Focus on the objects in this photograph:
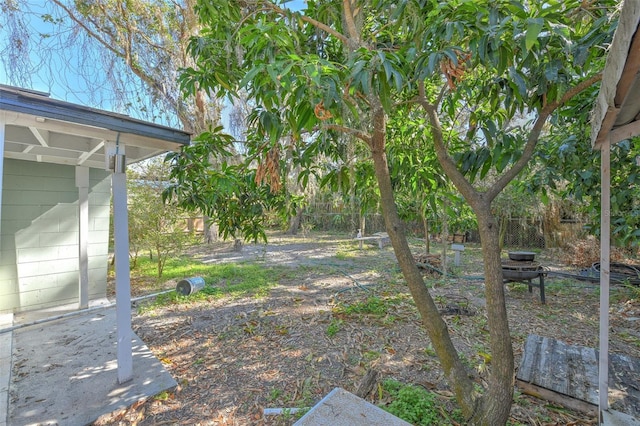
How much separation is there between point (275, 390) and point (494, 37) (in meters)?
2.52

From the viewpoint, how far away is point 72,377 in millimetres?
2357

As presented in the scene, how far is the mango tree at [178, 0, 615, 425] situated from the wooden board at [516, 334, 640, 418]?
2.91 ft

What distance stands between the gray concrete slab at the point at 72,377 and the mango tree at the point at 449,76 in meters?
1.97

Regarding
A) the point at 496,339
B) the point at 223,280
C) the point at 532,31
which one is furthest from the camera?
the point at 223,280

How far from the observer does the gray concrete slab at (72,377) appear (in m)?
1.98

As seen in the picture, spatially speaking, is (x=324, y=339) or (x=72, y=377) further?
(x=324, y=339)

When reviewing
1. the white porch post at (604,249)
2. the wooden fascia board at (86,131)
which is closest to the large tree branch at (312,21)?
the wooden fascia board at (86,131)

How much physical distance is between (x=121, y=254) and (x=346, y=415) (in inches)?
76.3

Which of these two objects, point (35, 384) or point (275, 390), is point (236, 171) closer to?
point (275, 390)

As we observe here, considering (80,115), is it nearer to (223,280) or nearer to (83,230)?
(83,230)

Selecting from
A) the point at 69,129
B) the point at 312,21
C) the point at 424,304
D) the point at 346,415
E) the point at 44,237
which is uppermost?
the point at 312,21

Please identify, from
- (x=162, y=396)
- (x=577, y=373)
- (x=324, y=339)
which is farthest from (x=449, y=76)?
(x=162, y=396)

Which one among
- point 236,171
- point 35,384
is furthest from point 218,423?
point 236,171

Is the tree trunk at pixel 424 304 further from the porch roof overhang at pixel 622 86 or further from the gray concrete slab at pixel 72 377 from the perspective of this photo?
the gray concrete slab at pixel 72 377
